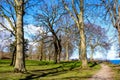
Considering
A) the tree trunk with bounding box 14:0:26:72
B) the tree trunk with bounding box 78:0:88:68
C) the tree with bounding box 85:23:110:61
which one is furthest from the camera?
the tree with bounding box 85:23:110:61

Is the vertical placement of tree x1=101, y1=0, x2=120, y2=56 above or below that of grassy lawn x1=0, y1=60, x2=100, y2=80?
above

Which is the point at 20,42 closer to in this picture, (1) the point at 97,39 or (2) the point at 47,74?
(2) the point at 47,74

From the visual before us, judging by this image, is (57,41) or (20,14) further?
(57,41)

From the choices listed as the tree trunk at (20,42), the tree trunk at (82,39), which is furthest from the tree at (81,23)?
the tree trunk at (20,42)

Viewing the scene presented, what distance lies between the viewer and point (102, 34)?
6712 cm

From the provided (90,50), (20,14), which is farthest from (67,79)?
(90,50)

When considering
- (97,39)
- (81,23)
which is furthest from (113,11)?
(97,39)

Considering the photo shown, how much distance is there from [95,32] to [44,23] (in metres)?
24.0

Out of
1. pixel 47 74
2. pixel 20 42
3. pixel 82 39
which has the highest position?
pixel 82 39

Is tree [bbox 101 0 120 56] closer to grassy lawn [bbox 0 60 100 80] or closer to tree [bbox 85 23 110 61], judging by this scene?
grassy lawn [bbox 0 60 100 80]

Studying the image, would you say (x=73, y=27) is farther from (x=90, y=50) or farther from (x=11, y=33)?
(x=90, y=50)

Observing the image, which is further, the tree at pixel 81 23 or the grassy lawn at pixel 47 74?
the tree at pixel 81 23

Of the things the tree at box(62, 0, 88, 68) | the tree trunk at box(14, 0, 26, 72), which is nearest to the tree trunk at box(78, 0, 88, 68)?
the tree at box(62, 0, 88, 68)

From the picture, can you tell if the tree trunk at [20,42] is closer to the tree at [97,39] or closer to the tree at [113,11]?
the tree at [113,11]
